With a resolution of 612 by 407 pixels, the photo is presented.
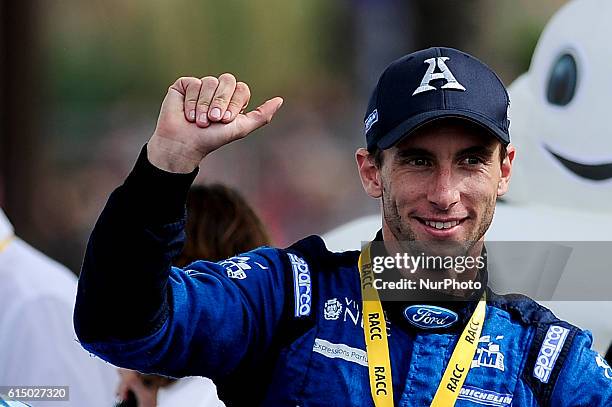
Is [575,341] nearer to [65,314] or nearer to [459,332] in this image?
[459,332]

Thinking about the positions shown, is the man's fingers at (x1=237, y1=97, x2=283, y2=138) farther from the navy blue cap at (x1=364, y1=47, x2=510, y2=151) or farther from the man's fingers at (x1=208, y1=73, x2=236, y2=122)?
the navy blue cap at (x1=364, y1=47, x2=510, y2=151)

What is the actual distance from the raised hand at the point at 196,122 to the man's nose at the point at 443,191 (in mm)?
308

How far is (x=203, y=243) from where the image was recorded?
8.83 ft

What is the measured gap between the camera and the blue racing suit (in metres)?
1.39

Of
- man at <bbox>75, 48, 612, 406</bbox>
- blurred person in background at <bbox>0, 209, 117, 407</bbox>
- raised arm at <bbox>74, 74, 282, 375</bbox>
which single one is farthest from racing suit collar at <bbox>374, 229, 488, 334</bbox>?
blurred person in background at <bbox>0, 209, 117, 407</bbox>

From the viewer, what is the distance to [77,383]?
286 centimetres

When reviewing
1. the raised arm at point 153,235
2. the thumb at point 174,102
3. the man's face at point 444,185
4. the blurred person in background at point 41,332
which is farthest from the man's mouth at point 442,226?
the blurred person in background at point 41,332

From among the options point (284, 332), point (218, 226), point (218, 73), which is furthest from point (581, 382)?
point (218, 73)

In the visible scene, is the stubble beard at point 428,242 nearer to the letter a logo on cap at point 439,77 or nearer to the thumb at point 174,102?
the letter a logo on cap at point 439,77

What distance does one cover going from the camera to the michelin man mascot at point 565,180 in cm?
266

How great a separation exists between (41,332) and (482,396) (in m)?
1.67

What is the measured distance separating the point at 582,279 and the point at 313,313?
130 centimetres

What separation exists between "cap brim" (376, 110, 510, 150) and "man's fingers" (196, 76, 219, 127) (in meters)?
0.32

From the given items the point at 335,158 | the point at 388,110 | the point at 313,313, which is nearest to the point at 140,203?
the point at 313,313
